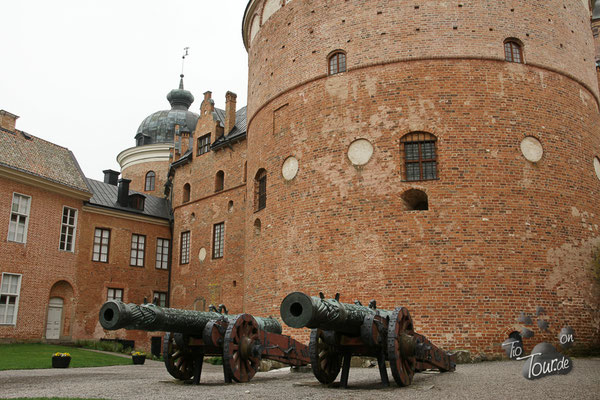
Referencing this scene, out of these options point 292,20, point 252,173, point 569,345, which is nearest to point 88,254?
point 252,173

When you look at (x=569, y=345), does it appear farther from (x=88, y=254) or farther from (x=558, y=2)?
(x=88, y=254)

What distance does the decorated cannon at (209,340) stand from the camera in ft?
28.4

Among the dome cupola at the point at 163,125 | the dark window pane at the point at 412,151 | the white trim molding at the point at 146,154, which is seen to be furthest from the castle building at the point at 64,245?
the dark window pane at the point at 412,151

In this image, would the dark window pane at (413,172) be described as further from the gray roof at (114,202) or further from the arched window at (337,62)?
the gray roof at (114,202)

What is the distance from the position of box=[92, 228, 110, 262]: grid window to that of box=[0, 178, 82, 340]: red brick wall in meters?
1.18

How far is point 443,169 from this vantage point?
14.8 metres

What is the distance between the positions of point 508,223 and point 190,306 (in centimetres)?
1582

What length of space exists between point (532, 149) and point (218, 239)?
1409cm

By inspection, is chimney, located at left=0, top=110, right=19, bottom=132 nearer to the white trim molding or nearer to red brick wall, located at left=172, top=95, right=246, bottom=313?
red brick wall, located at left=172, top=95, right=246, bottom=313

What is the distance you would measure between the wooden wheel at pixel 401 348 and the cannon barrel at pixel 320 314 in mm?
414

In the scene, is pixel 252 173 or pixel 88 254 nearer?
pixel 252 173

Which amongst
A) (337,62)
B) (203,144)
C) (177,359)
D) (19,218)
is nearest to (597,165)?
(337,62)

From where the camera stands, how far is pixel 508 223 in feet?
47.0

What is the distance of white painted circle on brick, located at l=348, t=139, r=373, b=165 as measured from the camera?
50.8 feet
